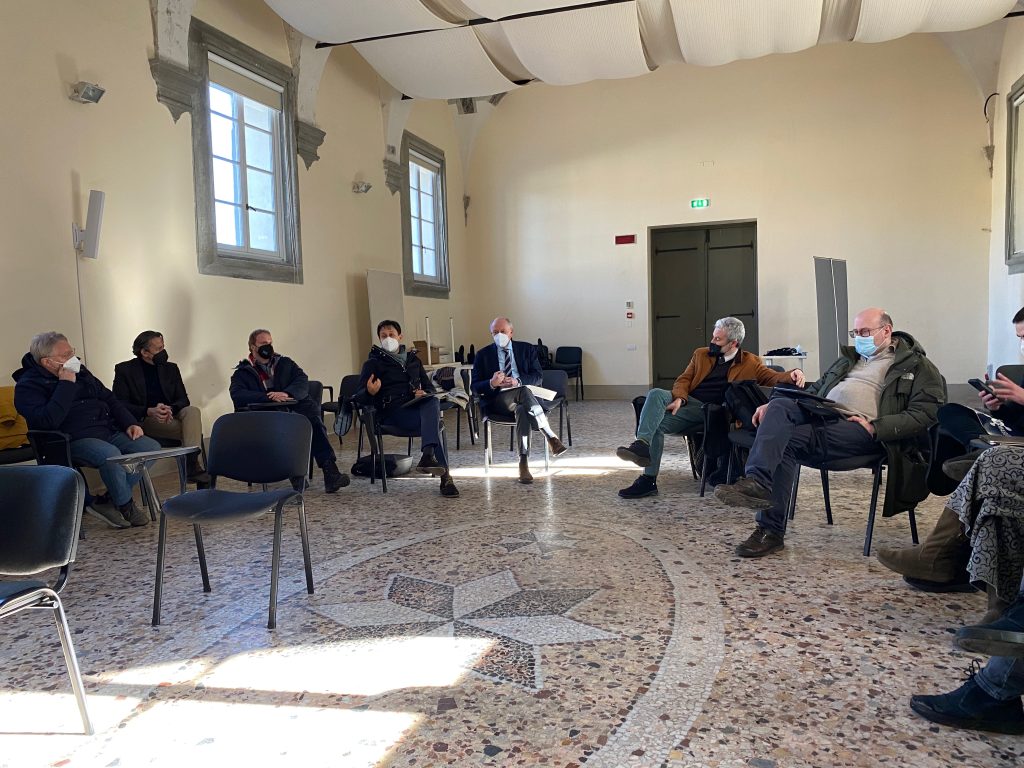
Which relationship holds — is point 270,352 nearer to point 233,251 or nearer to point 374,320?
point 233,251

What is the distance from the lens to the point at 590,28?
645 centimetres

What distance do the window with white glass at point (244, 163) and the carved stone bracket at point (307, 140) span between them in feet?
0.27

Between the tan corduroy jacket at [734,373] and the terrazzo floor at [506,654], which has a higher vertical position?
the tan corduroy jacket at [734,373]

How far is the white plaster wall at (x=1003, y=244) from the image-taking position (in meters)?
7.67

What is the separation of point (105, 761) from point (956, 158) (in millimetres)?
10458

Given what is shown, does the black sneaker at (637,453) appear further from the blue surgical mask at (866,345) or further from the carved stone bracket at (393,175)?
the carved stone bracket at (393,175)

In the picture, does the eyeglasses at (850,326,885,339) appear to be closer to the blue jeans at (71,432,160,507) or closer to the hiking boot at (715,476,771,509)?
the hiking boot at (715,476,771,509)

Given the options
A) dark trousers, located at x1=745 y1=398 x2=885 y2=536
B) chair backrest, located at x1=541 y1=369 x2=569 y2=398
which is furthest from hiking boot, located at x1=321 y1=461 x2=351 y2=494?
dark trousers, located at x1=745 y1=398 x2=885 y2=536

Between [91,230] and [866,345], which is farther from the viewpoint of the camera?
[91,230]

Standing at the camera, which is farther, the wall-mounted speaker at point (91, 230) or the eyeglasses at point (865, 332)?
the wall-mounted speaker at point (91, 230)

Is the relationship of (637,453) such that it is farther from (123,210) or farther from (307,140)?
(307,140)

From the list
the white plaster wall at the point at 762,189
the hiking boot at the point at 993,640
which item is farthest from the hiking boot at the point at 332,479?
the white plaster wall at the point at 762,189

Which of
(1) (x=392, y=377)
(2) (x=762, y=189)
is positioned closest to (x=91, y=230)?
(1) (x=392, y=377)

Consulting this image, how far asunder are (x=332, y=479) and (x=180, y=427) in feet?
3.66
